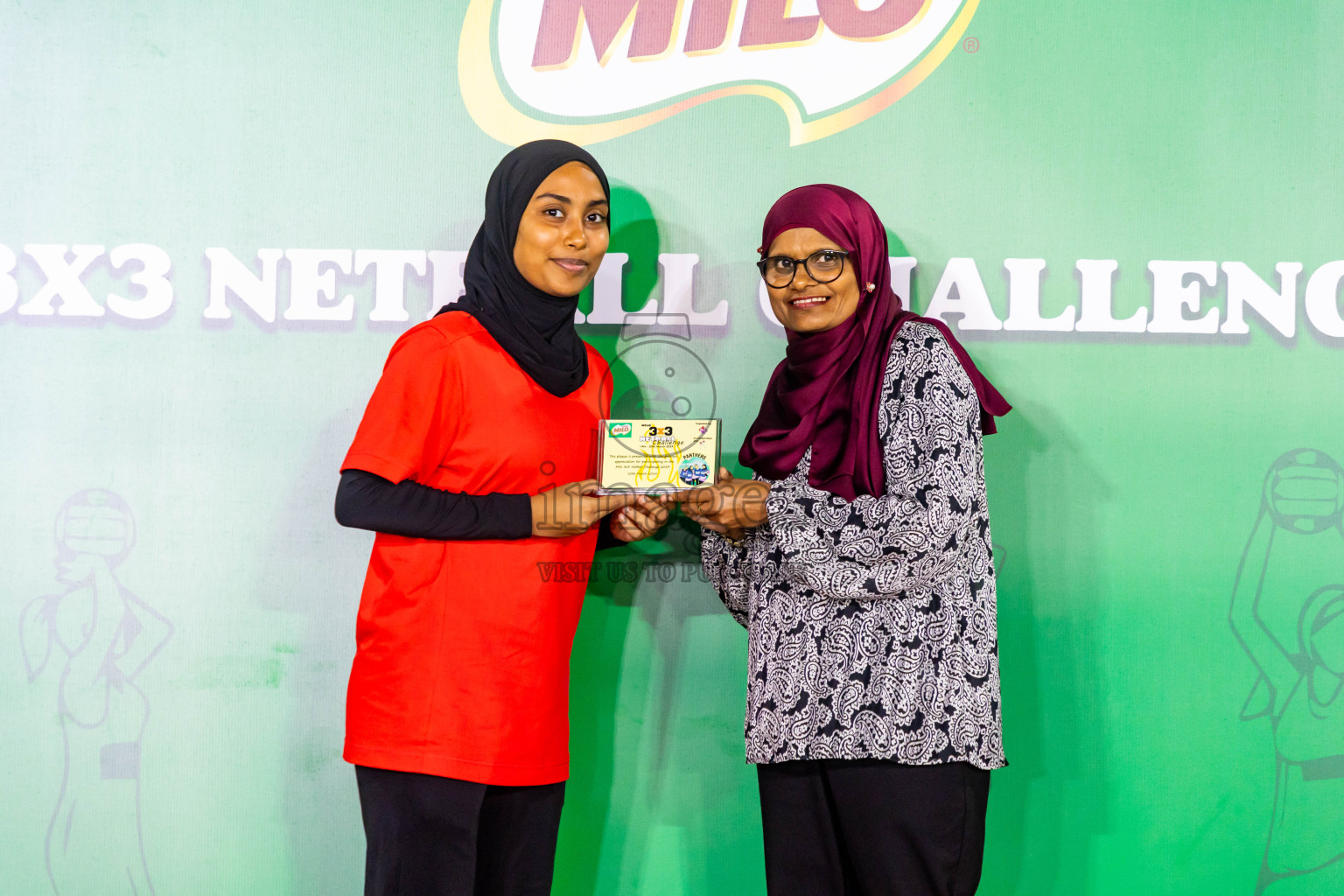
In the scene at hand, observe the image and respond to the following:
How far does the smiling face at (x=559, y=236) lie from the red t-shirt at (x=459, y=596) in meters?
0.17

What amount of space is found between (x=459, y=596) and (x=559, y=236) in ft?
2.33

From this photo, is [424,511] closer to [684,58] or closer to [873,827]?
[873,827]

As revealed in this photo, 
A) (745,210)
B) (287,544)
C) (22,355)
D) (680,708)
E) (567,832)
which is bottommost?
(567,832)

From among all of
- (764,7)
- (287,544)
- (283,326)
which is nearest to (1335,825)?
(764,7)

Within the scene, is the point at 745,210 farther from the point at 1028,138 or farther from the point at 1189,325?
the point at 1189,325

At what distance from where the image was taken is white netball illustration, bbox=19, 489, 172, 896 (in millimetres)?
2287

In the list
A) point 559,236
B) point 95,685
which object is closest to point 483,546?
point 559,236

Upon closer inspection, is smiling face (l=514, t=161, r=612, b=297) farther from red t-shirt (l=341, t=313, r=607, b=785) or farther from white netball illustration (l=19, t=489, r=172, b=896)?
white netball illustration (l=19, t=489, r=172, b=896)

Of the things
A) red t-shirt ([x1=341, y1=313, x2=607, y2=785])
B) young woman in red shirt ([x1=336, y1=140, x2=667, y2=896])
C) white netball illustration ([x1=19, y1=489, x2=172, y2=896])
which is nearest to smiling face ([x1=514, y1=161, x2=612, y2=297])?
young woman in red shirt ([x1=336, y1=140, x2=667, y2=896])

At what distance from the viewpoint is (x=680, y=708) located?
2.29 meters

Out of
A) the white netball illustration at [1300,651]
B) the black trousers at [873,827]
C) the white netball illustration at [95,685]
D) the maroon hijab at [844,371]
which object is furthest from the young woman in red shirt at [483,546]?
the white netball illustration at [1300,651]

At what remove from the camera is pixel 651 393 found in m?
2.29

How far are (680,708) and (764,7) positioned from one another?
1.66m

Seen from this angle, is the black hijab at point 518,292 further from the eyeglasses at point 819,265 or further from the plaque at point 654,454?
the eyeglasses at point 819,265
